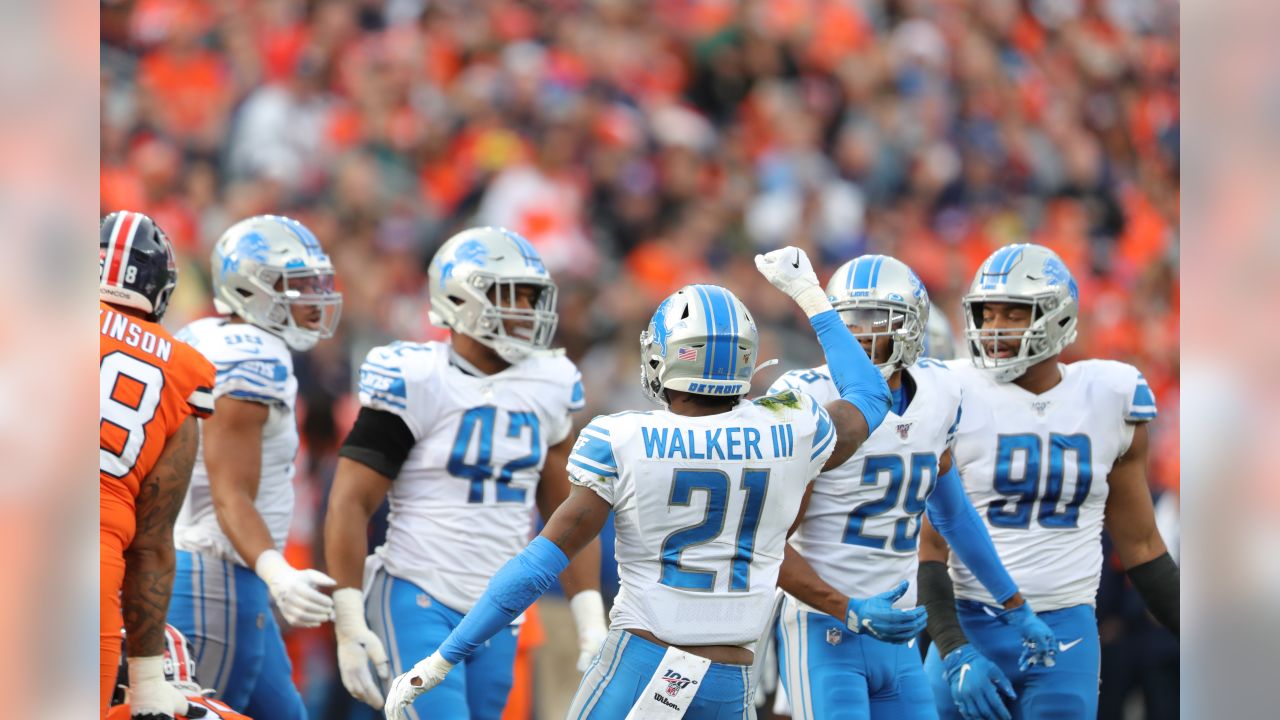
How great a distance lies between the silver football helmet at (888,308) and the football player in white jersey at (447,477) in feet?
3.64

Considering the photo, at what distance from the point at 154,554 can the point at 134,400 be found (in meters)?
0.45

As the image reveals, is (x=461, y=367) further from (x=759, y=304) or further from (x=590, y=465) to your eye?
(x=759, y=304)

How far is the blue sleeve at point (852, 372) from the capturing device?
422cm

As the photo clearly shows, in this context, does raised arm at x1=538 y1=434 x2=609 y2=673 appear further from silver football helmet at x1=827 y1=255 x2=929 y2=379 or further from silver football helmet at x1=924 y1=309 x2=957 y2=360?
silver football helmet at x1=924 y1=309 x2=957 y2=360

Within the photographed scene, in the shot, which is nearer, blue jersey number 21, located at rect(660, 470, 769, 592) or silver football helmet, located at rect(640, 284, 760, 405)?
blue jersey number 21, located at rect(660, 470, 769, 592)

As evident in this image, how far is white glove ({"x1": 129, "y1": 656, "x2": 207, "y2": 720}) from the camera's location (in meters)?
4.16

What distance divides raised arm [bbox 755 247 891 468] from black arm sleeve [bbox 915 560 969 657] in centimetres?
100

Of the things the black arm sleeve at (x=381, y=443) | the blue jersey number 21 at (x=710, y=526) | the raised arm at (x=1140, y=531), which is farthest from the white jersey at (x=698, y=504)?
the raised arm at (x=1140, y=531)

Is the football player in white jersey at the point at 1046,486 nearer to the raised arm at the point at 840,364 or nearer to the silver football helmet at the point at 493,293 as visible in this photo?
the raised arm at the point at 840,364

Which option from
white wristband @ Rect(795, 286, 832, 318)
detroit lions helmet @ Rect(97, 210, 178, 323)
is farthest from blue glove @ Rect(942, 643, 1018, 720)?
detroit lions helmet @ Rect(97, 210, 178, 323)

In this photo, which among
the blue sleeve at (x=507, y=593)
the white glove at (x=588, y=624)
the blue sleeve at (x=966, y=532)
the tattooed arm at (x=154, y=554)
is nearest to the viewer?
the blue sleeve at (x=507, y=593)

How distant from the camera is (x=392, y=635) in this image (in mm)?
5035
